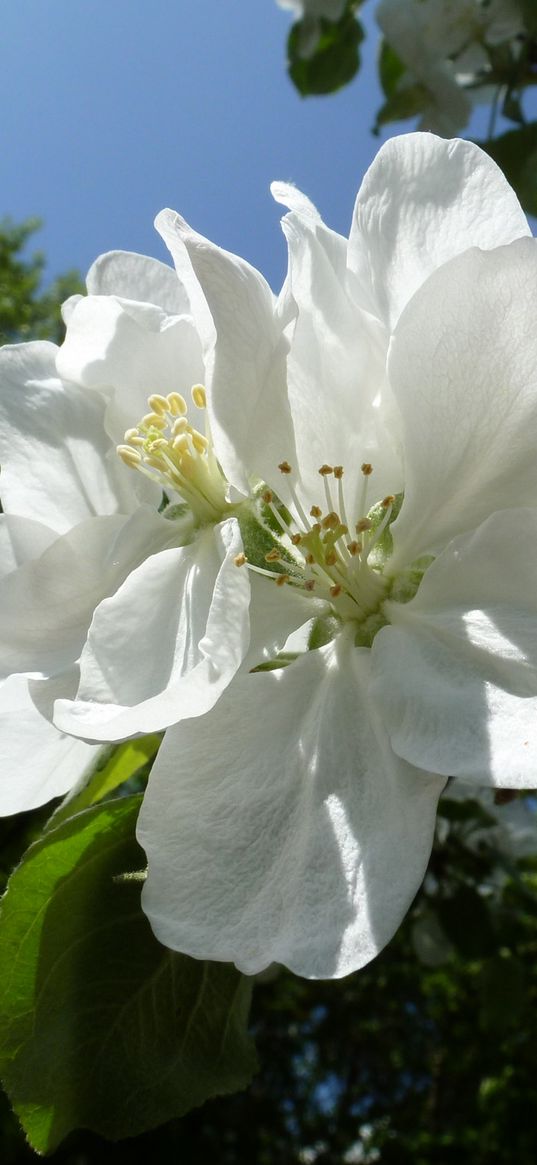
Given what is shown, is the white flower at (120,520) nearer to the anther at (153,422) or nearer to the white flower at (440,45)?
the anther at (153,422)

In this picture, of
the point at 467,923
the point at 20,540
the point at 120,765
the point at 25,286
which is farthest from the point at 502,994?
the point at 25,286

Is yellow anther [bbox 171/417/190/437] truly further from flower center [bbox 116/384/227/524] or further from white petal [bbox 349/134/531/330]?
white petal [bbox 349/134/531/330]

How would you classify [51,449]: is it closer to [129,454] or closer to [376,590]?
[129,454]

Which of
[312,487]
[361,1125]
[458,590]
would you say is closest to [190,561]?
[312,487]

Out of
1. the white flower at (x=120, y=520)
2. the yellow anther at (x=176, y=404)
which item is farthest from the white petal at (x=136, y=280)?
the yellow anther at (x=176, y=404)

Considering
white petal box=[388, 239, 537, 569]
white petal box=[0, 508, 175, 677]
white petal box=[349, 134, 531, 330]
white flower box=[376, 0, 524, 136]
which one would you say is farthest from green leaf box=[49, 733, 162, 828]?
white flower box=[376, 0, 524, 136]
